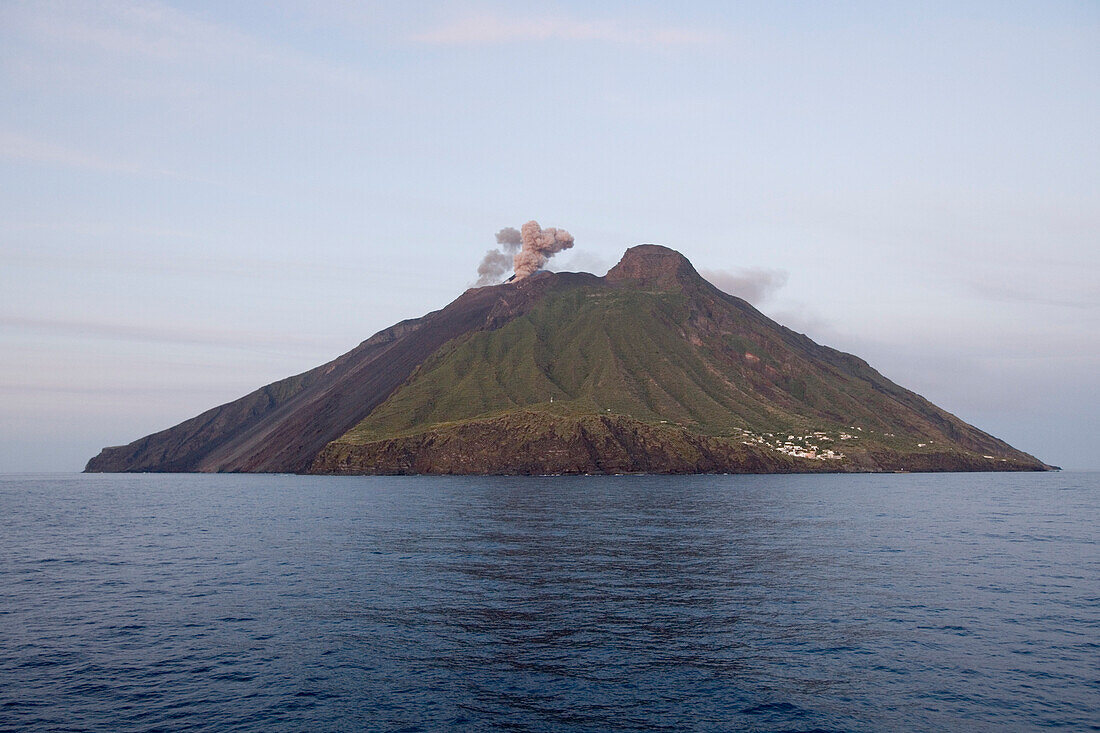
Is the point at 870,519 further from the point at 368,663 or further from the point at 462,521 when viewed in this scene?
the point at 368,663

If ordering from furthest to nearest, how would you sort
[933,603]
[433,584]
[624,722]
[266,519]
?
[266,519] < [433,584] < [933,603] < [624,722]

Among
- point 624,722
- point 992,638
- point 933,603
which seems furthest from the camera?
point 933,603

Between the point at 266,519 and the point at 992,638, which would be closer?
the point at 992,638

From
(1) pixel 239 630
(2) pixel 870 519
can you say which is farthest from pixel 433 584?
(2) pixel 870 519

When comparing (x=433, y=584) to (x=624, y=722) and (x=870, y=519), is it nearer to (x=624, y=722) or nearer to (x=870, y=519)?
(x=624, y=722)

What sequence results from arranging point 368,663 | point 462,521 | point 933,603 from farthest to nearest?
point 462,521
point 933,603
point 368,663

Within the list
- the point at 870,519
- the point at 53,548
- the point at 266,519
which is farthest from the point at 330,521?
the point at 870,519
